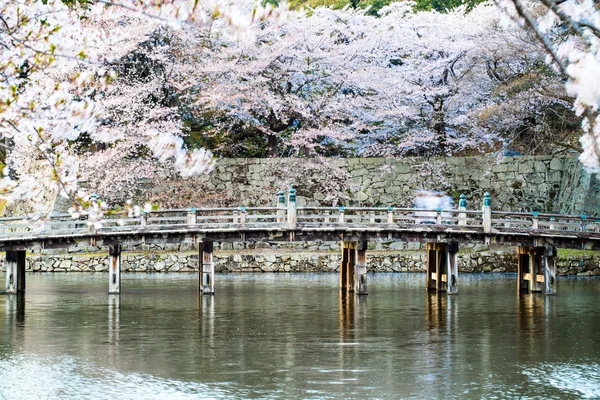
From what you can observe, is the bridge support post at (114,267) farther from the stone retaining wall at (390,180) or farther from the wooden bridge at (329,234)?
the stone retaining wall at (390,180)

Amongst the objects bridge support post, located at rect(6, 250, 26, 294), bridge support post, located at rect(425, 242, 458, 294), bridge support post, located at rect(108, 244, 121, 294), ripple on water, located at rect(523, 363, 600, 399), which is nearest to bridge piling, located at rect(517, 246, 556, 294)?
bridge support post, located at rect(425, 242, 458, 294)

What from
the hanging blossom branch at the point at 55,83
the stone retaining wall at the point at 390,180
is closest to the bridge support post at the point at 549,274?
the stone retaining wall at the point at 390,180

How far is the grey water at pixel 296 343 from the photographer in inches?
599

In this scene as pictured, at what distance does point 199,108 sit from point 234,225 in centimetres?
1154

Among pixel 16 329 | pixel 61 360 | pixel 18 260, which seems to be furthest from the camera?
pixel 18 260

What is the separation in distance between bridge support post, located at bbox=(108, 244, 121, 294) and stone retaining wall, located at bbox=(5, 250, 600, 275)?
9340 mm

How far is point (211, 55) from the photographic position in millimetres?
36312

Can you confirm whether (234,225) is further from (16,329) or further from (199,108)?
(199,108)

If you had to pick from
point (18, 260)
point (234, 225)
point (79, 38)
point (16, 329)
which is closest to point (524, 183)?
point (234, 225)

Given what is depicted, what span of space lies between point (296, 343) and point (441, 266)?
37.3 feet

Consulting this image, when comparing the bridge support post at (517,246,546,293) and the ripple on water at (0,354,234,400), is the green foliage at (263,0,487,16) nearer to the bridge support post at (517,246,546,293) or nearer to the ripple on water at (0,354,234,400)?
the bridge support post at (517,246,546,293)

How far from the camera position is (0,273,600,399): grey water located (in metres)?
15.2

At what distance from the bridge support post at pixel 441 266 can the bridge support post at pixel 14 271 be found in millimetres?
12911

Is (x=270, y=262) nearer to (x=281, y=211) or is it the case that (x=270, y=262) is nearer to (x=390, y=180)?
(x=390, y=180)
